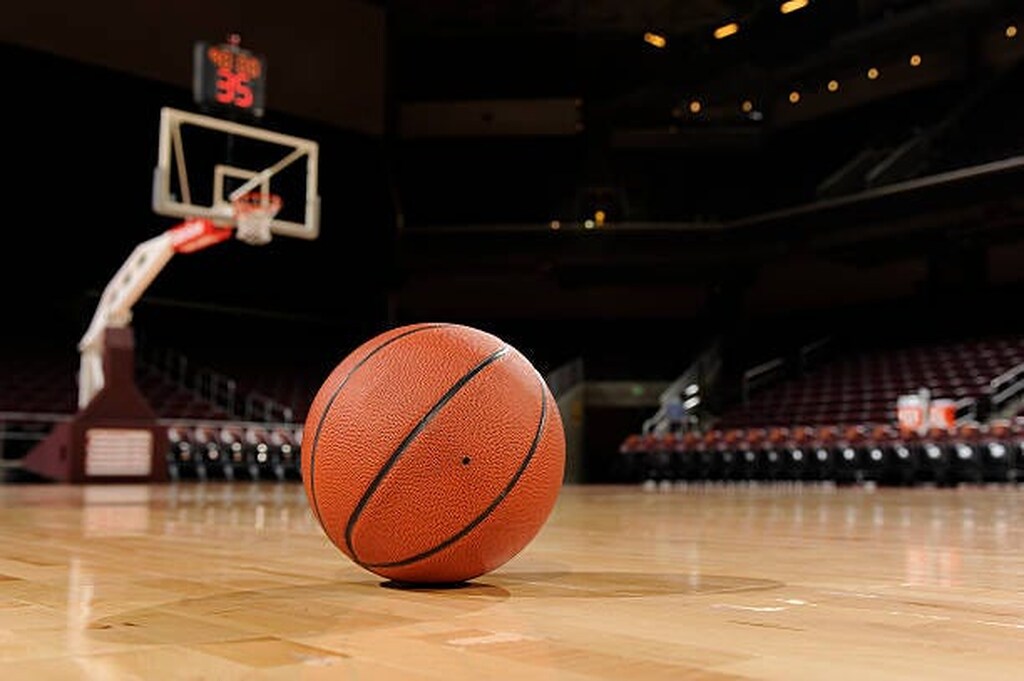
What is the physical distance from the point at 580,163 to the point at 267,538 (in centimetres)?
1513

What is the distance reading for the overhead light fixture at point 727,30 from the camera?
16656 mm

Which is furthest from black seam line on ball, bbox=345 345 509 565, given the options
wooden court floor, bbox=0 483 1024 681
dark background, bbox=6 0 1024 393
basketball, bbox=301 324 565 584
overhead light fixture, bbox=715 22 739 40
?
overhead light fixture, bbox=715 22 739 40

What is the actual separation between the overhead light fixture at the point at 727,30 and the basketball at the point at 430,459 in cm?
1569

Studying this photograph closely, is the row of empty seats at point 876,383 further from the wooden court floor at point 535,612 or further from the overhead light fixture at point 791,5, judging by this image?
the wooden court floor at point 535,612

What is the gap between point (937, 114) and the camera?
619 inches

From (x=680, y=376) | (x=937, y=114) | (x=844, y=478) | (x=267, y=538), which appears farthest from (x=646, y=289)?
(x=267, y=538)

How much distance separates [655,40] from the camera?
57.0ft

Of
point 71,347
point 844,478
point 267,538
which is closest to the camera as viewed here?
point 267,538

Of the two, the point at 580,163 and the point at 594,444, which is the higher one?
the point at 580,163

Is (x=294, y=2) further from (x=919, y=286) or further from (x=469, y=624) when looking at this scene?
(x=469, y=624)

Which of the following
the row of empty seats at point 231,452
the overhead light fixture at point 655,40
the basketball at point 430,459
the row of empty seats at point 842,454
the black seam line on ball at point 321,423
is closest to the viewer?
the basketball at point 430,459

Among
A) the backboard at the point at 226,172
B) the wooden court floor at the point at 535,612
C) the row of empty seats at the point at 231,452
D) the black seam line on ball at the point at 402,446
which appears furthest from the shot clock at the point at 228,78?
the black seam line on ball at the point at 402,446

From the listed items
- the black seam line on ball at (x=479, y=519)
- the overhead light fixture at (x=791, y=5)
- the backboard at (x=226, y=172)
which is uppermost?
the overhead light fixture at (x=791, y=5)

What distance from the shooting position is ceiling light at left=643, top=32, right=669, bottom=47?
56.5 ft
